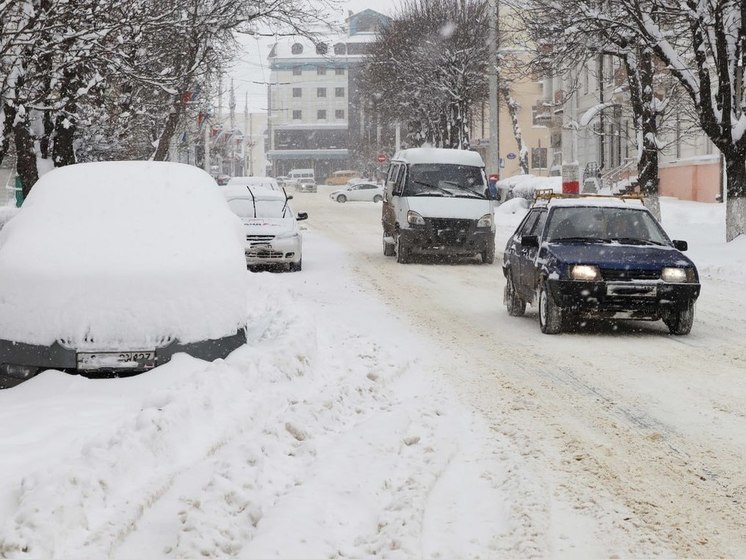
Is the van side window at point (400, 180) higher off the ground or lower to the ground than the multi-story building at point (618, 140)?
lower

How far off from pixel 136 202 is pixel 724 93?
55.2ft

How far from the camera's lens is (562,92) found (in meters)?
56.6

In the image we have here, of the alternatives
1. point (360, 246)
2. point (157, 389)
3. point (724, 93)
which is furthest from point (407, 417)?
point (360, 246)

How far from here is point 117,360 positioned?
748 cm

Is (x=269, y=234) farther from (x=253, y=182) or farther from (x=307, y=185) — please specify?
(x=307, y=185)

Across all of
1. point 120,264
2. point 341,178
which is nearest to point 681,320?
point 120,264

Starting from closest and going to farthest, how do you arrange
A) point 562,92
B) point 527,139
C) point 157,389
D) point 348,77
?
point 157,389
point 562,92
point 527,139
point 348,77

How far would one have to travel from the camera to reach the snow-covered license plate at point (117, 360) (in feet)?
24.3

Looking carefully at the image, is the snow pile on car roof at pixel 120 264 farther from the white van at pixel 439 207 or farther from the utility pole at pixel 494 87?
the utility pole at pixel 494 87

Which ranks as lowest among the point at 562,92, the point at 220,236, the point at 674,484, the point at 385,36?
the point at 674,484

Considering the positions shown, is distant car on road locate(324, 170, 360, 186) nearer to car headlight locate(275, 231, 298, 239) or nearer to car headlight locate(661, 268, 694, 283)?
car headlight locate(275, 231, 298, 239)

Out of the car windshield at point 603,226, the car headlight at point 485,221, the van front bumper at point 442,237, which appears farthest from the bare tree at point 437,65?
the car windshield at point 603,226

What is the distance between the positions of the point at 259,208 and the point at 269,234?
121 centimetres

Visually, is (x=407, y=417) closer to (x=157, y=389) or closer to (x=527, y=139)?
(x=157, y=389)
